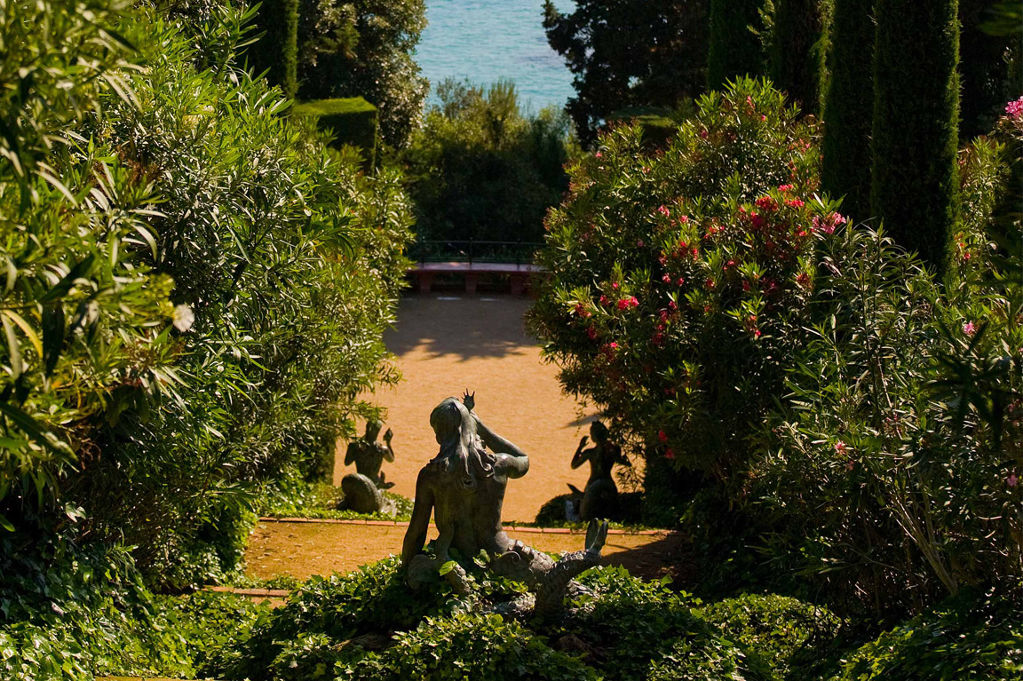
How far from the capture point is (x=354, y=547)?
33.4ft

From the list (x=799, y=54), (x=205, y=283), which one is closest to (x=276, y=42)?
(x=799, y=54)

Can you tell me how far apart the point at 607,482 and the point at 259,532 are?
158 inches

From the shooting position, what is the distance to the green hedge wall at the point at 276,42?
642 inches

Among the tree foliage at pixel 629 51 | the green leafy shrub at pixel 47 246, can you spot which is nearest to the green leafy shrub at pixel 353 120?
the tree foliage at pixel 629 51

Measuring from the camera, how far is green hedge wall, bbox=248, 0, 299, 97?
16312 mm

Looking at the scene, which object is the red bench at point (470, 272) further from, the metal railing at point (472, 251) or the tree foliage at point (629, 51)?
the tree foliage at point (629, 51)

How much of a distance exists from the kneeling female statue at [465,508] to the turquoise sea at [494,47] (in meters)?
63.4

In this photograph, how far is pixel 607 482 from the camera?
12445mm

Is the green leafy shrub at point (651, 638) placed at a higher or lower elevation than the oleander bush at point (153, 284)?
lower

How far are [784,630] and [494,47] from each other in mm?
71057

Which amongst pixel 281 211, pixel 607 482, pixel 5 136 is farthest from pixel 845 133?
pixel 5 136

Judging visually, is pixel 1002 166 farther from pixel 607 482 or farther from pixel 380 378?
pixel 380 378

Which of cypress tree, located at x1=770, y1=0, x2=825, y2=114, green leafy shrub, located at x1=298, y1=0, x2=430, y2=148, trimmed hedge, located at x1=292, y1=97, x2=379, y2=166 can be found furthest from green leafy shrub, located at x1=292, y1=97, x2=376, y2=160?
cypress tree, located at x1=770, y1=0, x2=825, y2=114

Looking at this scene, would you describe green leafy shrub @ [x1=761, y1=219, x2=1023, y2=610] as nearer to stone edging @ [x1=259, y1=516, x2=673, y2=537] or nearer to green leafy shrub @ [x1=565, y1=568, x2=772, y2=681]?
green leafy shrub @ [x1=565, y1=568, x2=772, y2=681]
